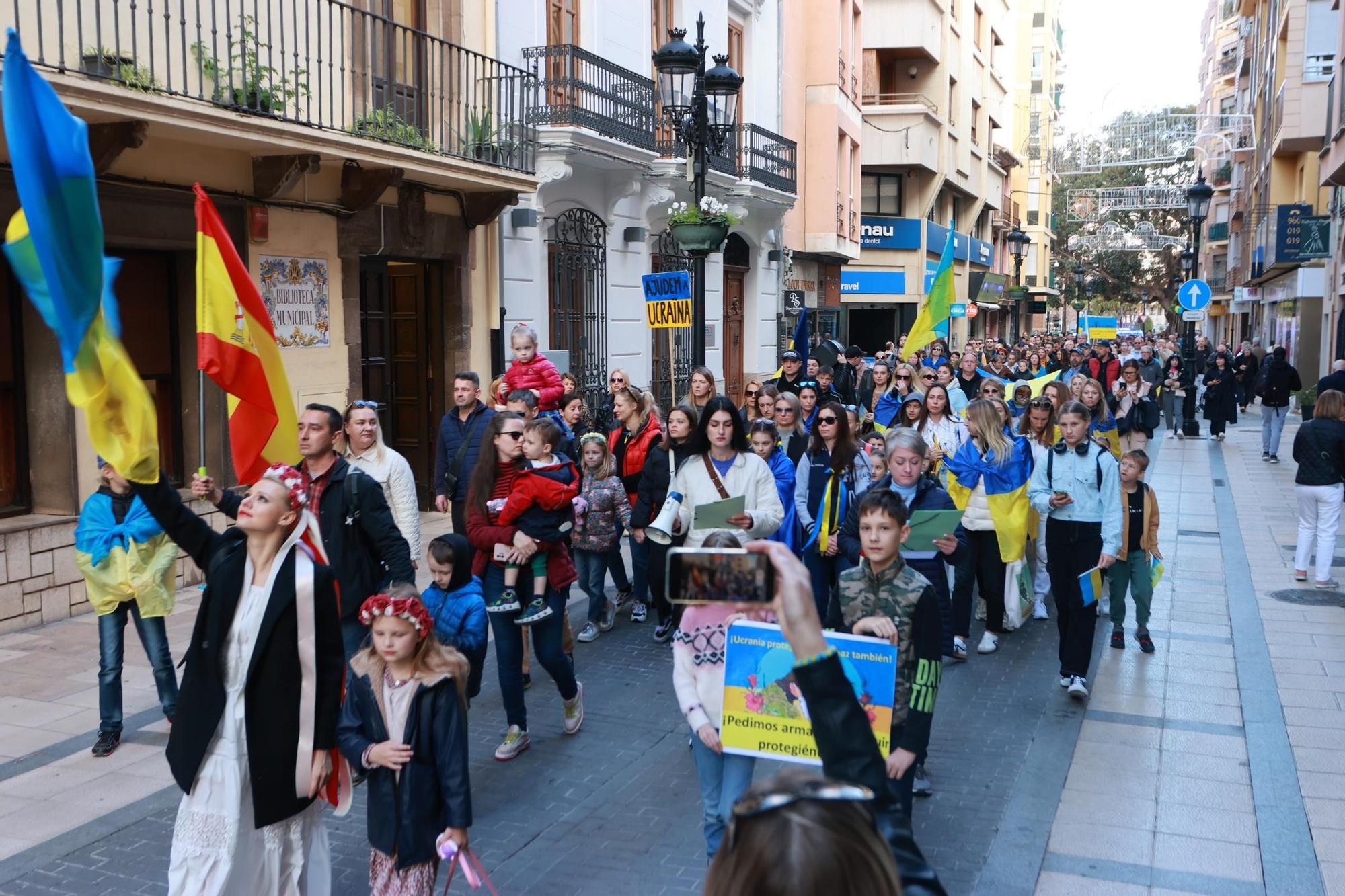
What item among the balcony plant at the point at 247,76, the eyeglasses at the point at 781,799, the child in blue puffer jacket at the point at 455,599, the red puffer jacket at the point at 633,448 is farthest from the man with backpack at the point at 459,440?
the eyeglasses at the point at 781,799

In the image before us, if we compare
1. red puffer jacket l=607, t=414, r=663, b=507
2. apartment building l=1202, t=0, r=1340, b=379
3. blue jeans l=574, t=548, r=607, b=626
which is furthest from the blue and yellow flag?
apartment building l=1202, t=0, r=1340, b=379

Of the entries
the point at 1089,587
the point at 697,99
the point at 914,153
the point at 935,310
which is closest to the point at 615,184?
the point at 935,310

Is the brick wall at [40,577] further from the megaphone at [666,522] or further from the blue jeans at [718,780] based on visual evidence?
the blue jeans at [718,780]

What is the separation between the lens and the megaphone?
668 centimetres

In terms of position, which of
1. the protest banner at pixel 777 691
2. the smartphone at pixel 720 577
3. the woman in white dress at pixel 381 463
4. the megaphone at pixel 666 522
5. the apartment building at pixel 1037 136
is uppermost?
the apartment building at pixel 1037 136

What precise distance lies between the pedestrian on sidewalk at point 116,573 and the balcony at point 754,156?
12.9 meters

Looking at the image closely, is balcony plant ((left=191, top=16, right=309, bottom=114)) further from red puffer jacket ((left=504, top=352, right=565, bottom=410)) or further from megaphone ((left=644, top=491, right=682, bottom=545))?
megaphone ((left=644, top=491, right=682, bottom=545))

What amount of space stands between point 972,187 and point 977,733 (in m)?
41.2

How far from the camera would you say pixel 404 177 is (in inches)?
496

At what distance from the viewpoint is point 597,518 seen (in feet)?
30.1

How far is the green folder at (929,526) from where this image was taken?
250 inches

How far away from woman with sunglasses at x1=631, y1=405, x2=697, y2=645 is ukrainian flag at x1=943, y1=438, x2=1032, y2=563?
2.14 m

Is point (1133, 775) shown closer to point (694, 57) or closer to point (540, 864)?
point (540, 864)

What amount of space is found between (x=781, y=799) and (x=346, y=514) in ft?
15.5
